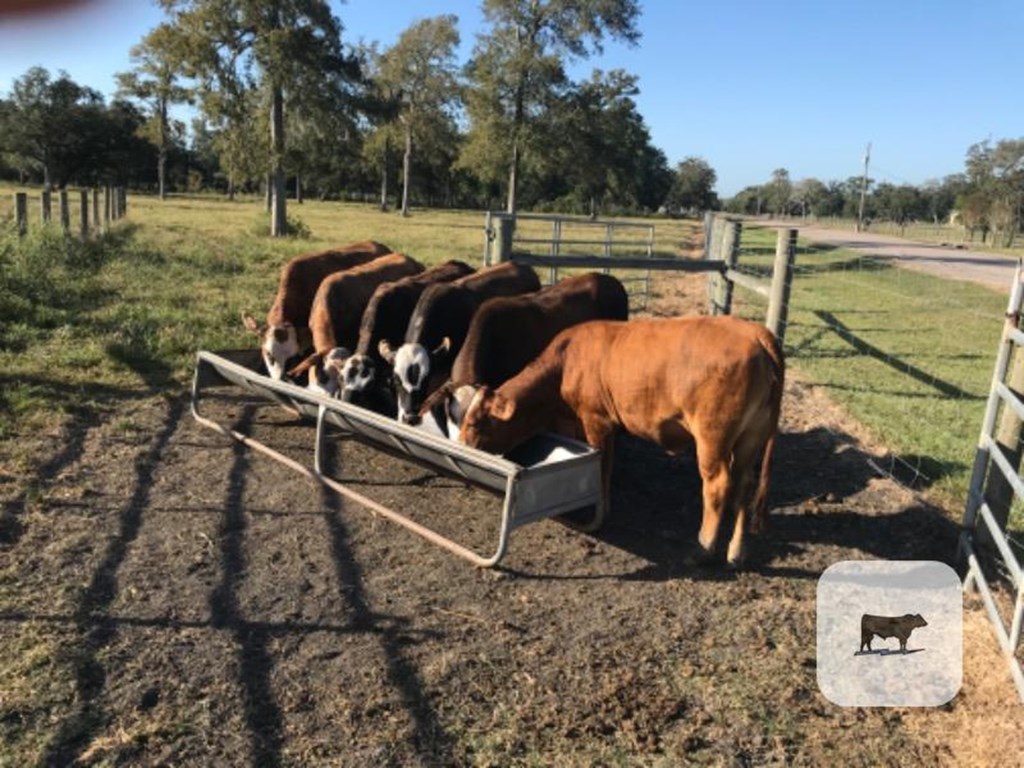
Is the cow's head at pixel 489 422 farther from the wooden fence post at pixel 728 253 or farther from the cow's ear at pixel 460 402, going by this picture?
the wooden fence post at pixel 728 253

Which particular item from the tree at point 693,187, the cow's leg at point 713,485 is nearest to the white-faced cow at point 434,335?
the cow's leg at point 713,485

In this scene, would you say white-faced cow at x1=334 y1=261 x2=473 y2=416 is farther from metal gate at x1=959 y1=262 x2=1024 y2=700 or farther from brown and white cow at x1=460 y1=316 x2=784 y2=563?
metal gate at x1=959 y1=262 x2=1024 y2=700

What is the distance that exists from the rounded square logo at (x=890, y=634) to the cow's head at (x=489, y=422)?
6.74 ft

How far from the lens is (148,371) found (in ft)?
26.0

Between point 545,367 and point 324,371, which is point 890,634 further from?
point 324,371

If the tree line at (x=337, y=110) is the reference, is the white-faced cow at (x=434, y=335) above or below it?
below

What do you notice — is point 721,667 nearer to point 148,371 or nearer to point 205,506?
point 205,506

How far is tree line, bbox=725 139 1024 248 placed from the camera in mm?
46500

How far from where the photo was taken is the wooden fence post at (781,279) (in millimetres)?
6949

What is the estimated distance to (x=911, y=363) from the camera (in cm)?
971

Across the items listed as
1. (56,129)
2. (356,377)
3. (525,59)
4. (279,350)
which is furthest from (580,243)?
(56,129)

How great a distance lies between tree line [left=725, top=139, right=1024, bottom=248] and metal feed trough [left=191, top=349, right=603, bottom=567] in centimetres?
4764

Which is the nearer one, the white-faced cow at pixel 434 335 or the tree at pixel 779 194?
the white-faced cow at pixel 434 335

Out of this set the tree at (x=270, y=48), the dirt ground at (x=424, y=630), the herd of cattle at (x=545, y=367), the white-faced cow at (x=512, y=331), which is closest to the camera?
the dirt ground at (x=424, y=630)
